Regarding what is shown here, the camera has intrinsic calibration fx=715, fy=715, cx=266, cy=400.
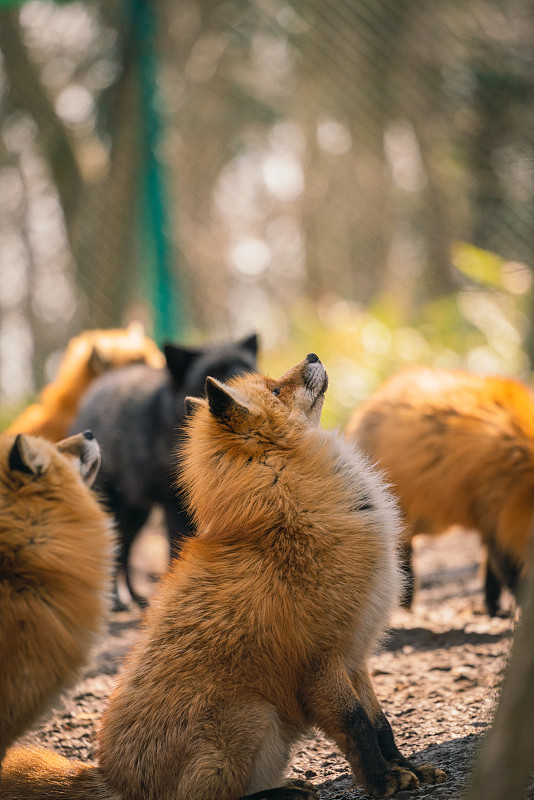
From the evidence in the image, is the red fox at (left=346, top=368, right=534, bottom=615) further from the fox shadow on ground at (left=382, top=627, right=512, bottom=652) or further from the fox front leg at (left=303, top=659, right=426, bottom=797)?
the fox front leg at (left=303, top=659, right=426, bottom=797)

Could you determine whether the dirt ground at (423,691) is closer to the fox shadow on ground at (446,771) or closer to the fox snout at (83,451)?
the fox shadow on ground at (446,771)

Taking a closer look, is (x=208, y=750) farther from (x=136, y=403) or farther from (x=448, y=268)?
(x=448, y=268)

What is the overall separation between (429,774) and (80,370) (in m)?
4.63

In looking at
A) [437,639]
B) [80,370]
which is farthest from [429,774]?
[80,370]

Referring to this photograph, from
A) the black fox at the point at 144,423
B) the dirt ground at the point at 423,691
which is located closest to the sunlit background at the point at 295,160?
the black fox at the point at 144,423

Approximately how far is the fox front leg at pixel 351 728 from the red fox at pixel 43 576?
0.87m

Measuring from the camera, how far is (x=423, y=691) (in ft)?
11.4

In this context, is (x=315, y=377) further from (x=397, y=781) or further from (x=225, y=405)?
(x=397, y=781)

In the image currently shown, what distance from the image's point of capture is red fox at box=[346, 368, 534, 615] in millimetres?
4266

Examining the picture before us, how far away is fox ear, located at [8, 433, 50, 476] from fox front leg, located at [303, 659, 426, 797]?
1272 millimetres

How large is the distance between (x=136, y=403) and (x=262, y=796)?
3435 mm

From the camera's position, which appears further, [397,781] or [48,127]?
[48,127]

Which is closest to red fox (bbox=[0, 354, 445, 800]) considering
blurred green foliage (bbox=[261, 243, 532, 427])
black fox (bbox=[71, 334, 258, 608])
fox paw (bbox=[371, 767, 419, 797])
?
fox paw (bbox=[371, 767, 419, 797])

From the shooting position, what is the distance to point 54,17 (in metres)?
6.75
